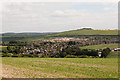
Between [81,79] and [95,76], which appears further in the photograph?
[95,76]

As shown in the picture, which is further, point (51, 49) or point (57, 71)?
point (51, 49)

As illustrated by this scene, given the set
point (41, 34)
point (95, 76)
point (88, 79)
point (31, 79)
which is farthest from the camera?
point (41, 34)

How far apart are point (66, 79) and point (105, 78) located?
11.4 feet

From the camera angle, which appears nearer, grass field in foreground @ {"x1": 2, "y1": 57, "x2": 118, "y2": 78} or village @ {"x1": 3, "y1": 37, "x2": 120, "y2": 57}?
grass field in foreground @ {"x1": 2, "y1": 57, "x2": 118, "y2": 78}

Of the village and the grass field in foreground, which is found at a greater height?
the grass field in foreground

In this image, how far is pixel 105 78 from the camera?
1458cm

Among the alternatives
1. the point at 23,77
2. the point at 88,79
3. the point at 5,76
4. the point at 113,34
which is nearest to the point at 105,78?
the point at 88,79

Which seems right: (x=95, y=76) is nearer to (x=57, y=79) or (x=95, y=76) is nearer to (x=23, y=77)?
(x=57, y=79)

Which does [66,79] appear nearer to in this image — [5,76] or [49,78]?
[49,78]

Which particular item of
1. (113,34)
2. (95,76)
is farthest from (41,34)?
(95,76)

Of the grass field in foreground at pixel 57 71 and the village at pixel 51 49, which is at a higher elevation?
the grass field in foreground at pixel 57 71

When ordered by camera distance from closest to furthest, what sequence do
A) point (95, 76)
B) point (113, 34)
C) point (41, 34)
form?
point (95, 76) < point (113, 34) < point (41, 34)

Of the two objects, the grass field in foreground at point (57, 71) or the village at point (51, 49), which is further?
the village at point (51, 49)

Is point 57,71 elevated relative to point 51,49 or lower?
elevated
